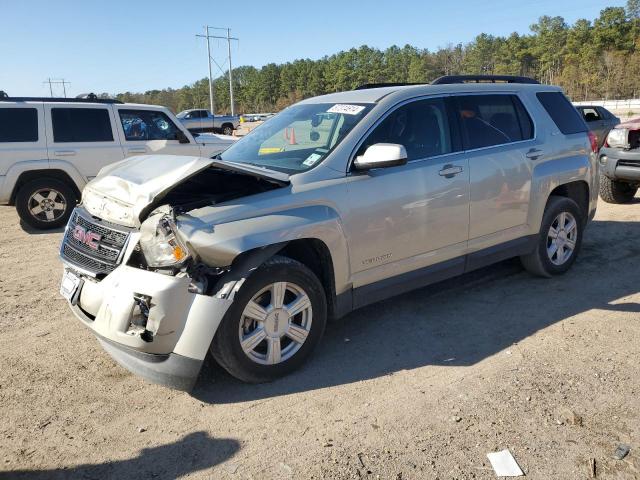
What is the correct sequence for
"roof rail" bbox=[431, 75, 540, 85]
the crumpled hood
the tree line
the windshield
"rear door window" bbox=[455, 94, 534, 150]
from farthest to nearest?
the tree line, "roof rail" bbox=[431, 75, 540, 85], "rear door window" bbox=[455, 94, 534, 150], the windshield, the crumpled hood

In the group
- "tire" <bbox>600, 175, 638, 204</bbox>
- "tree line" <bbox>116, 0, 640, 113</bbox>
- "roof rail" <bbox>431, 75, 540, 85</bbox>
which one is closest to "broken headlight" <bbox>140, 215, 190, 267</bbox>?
"roof rail" <bbox>431, 75, 540, 85</bbox>

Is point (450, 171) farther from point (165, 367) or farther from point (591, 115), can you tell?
point (591, 115)

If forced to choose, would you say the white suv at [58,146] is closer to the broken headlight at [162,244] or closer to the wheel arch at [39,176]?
the wheel arch at [39,176]

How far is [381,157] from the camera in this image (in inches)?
141

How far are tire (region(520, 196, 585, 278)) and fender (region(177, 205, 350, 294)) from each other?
2.43 m

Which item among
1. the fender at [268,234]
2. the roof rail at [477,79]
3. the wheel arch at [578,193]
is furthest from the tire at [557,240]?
the fender at [268,234]

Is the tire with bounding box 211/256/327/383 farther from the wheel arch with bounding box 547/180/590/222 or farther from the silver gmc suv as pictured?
the wheel arch with bounding box 547/180/590/222

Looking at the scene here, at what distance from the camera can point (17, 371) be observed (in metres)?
3.66

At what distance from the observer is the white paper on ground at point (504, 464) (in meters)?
2.57

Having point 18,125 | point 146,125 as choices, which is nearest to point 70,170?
point 18,125

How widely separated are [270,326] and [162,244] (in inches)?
34.1

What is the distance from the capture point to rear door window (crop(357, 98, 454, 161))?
400 centimetres

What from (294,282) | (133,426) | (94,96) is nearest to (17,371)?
(133,426)

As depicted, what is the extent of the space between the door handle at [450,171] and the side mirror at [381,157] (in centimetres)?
66
